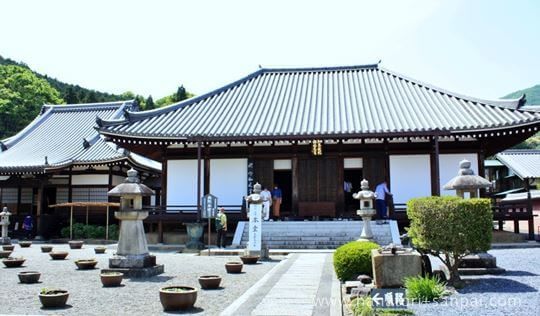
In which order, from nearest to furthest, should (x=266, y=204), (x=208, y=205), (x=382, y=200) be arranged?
(x=208, y=205) → (x=382, y=200) → (x=266, y=204)

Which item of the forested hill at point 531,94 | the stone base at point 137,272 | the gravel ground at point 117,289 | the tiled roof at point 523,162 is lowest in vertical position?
the gravel ground at point 117,289

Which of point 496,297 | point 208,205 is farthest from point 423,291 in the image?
point 208,205

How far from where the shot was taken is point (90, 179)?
25641mm

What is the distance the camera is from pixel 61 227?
83.9 feet

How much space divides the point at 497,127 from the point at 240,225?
9895 mm

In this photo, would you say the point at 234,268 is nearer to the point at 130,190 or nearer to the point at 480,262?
the point at 130,190

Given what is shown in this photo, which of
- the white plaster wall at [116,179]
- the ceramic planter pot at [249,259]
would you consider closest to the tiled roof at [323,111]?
the white plaster wall at [116,179]

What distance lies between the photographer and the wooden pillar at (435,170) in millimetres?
17438

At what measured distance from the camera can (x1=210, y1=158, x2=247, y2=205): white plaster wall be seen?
19.9 m

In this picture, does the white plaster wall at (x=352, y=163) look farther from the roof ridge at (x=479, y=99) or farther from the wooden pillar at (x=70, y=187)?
the wooden pillar at (x=70, y=187)

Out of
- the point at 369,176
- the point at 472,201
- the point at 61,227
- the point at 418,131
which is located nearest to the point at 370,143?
the point at 369,176

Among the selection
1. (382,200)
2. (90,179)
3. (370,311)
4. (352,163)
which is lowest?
(370,311)

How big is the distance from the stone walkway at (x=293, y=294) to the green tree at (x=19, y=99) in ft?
149

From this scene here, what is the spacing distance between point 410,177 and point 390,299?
43.9 feet
